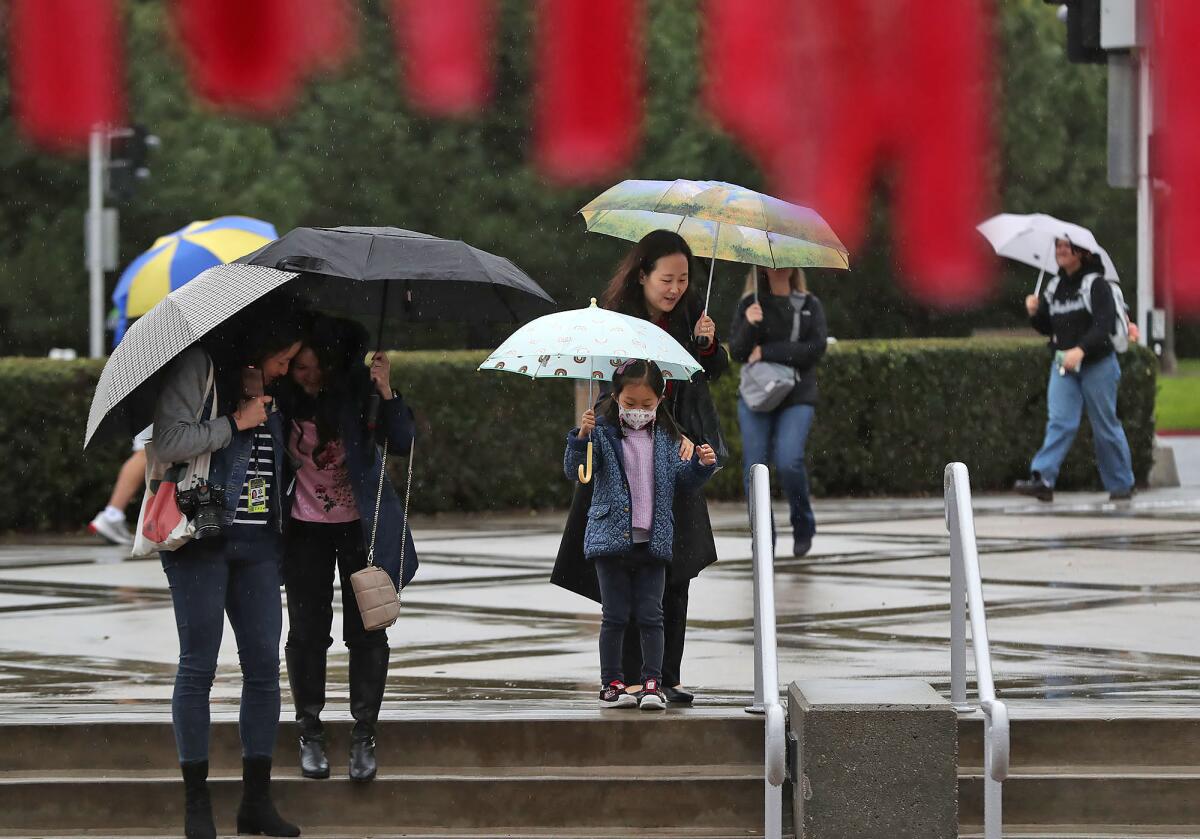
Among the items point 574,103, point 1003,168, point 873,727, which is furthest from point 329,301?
point 1003,168

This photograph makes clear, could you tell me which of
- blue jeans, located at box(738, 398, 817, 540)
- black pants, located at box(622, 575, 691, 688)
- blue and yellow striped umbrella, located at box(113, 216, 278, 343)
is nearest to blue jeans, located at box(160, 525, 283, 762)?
black pants, located at box(622, 575, 691, 688)

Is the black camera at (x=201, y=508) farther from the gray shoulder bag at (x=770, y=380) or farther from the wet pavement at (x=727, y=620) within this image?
the gray shoulder bag at (x=770, y=380)

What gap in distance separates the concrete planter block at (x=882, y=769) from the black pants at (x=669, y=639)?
3.64ft

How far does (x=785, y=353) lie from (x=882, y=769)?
18.7 ft

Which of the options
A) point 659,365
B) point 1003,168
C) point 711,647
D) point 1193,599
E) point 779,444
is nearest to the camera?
point 659,365

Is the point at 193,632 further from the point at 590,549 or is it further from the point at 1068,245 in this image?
the point at 1068,245

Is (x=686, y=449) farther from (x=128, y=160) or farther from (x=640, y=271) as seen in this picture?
(x=128, y=160)

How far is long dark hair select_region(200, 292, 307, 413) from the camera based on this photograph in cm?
686

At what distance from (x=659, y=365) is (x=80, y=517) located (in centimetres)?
851

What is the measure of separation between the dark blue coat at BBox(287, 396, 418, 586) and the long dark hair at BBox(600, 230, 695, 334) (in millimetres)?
934

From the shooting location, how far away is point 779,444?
12.5m

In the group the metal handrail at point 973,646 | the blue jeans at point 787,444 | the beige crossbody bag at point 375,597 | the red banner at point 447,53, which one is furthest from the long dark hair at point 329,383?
the red banner at point 447,53

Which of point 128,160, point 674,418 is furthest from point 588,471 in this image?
point 128,160

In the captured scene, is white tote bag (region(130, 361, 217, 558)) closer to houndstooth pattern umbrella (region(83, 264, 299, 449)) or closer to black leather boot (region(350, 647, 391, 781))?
houndstooth pattern umbrella (region(83, 264, 299, 449))
